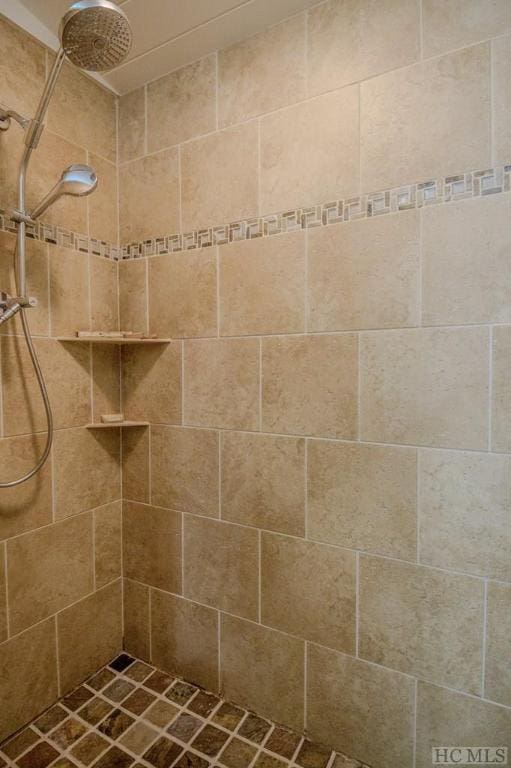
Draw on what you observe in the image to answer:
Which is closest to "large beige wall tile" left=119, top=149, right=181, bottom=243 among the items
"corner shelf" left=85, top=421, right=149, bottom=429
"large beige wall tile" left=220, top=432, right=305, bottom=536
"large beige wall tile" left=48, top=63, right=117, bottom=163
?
"large beige wall tile" left=48, top=63, right=117, bottom=163

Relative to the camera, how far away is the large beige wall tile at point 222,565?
4.43 ft

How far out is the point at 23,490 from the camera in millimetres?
1313

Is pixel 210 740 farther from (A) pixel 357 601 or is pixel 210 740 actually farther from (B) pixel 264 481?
(B) pixel 264 481

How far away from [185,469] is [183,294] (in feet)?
2.10

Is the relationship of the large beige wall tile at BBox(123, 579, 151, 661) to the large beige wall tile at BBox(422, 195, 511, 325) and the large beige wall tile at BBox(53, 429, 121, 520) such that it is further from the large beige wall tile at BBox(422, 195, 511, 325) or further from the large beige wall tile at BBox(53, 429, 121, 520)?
the large beige wall tile at BBox(422, 195, 511, 325)

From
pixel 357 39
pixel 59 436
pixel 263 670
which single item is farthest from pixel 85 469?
pixel 357 39

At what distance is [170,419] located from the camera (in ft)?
4.93

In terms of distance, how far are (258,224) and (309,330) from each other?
1.30 feet

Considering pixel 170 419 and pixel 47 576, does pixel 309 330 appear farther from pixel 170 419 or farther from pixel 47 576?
pixel 47 576

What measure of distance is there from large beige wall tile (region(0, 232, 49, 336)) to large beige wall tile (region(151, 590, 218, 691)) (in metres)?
1.09

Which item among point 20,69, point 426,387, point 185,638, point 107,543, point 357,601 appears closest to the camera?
point 426,387

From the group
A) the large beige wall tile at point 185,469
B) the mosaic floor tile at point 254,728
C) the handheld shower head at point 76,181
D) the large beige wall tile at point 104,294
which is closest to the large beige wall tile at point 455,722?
the mosaic floor tile at point 254,728

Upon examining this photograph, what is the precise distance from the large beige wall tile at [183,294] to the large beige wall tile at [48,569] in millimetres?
795

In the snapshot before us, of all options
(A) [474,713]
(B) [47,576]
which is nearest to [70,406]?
(B) [47,576]
